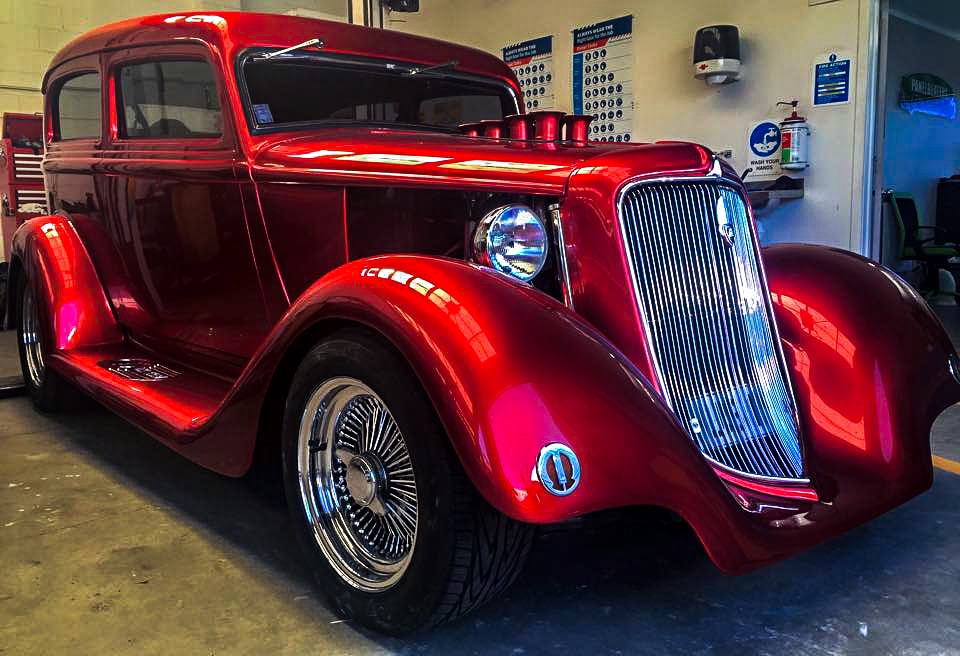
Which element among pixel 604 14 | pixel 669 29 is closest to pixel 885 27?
pixel 669 29

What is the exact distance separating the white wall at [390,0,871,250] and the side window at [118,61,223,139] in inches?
161

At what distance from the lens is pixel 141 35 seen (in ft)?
9.46

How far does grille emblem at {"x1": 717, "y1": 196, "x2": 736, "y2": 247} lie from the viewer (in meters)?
1.93

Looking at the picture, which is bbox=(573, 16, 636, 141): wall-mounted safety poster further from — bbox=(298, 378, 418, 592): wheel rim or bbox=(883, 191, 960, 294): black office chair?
bbox=(298, 378, 418, 592): wheel rim

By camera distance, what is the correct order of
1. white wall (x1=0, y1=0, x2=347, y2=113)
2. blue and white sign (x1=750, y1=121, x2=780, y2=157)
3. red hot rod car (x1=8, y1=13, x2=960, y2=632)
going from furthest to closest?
white wall (x1=0, y1=0, x2=347, y2=113), blue and white sign (x1=750, y1=121, x2=780, y2=157), red hot rod car (x1=8, y1=13, x2=960, y2=632)

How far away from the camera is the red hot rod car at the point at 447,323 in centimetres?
149

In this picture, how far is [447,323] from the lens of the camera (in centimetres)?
151

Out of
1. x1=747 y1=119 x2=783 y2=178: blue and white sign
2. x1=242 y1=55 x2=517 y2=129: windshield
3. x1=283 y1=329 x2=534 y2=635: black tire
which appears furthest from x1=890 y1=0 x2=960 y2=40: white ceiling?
x1=283 y1=329 x2=534 y2=635: black tire

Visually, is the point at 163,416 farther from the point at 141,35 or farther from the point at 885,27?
the point at 885,27

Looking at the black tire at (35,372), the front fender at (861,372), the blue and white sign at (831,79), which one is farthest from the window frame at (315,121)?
the blue and white sign at (831,79)

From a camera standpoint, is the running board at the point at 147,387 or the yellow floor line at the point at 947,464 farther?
the yellow floor line at the point at 947,464

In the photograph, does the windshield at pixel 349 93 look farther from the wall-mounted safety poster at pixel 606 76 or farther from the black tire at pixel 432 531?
the wall-mounted safety poster at pixel 606 76

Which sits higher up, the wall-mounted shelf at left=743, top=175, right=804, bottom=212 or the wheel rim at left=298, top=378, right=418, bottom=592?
the wall-mounted shelf at left=743, top=175, right=804, bottom=212

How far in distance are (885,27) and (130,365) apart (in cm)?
473
